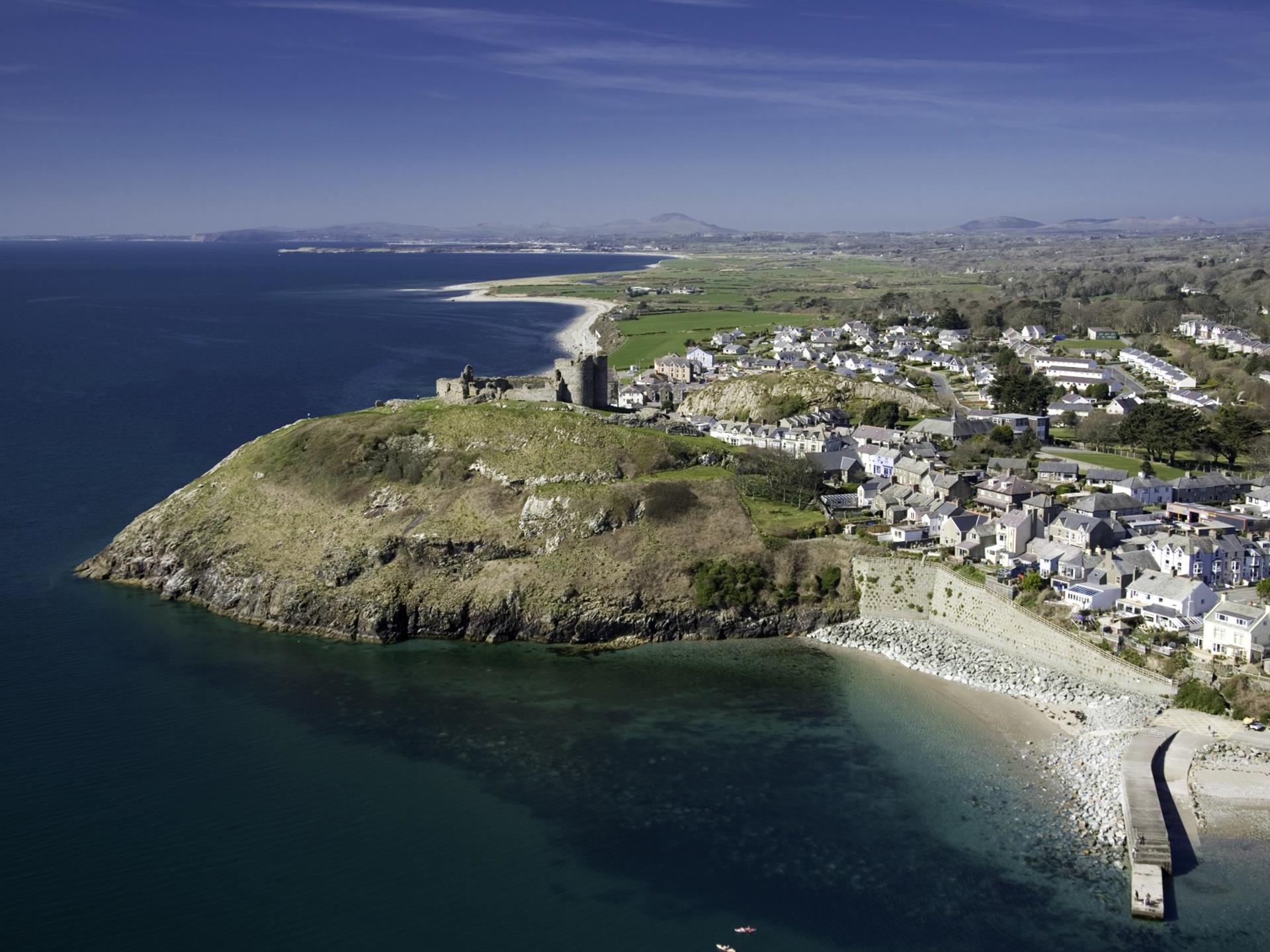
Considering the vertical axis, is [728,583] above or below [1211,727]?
above

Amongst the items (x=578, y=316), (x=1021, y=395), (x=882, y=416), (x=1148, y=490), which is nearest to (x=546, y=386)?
(x=882, y=416)

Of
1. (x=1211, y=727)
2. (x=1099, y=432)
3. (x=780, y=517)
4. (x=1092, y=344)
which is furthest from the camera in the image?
(x=1092, y=344)

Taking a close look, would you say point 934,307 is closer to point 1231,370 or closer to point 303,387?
point 1231,370

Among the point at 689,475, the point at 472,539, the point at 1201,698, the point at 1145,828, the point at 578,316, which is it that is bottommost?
the point at 1145,828

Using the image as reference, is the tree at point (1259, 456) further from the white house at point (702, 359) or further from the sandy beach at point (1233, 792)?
the white house at point (702, 359)

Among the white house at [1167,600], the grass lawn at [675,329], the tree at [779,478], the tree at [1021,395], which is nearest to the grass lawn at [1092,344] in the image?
the tree at [1021,395]

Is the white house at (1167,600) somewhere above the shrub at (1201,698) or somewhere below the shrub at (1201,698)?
above

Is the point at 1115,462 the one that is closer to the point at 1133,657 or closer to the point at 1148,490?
the point at 1148,490
